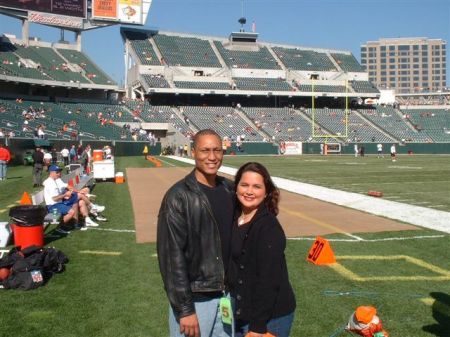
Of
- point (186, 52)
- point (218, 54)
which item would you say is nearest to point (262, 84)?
point (218, 54)

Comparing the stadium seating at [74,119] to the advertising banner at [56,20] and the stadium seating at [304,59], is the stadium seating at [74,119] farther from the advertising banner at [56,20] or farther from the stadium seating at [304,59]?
the stadium seating at [304,59]

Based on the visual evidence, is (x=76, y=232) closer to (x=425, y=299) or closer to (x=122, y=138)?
(x=425, y=299)

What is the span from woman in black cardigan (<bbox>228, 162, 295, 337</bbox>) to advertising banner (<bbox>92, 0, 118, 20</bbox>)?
59.5 meters

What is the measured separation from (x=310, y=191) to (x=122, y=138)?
112 ft

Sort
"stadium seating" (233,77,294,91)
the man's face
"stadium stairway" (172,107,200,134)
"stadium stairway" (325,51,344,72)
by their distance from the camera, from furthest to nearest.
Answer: "stadium stairway" (325,51,344,72) → "stadium seating" (233,77,294,91) → "stadium stairway" (172,107,200,134) → the man's face

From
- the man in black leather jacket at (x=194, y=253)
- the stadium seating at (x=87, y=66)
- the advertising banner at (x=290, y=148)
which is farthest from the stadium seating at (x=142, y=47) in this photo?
the man in black leather jacket at (x=194, y=253)

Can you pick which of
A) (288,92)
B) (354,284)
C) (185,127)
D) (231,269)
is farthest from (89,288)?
(288,92)

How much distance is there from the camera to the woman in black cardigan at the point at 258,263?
321 centimetres

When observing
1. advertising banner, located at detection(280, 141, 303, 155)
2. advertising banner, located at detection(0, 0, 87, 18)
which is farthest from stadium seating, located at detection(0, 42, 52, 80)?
advertising banner, located at detection(280, 141, 303, 155)

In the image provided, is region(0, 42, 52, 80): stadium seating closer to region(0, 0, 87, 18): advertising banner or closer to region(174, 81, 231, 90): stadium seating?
region(0, 0, 87, 18): advertising banner

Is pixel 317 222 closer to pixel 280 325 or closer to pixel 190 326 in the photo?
pixel 280 325

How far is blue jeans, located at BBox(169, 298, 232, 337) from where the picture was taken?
3.42 meters

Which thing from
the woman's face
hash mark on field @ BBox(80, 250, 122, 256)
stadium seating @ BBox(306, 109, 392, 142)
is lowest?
hash mark on field @ BBox(80, 250, 122, 256)

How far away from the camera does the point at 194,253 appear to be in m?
3.42
